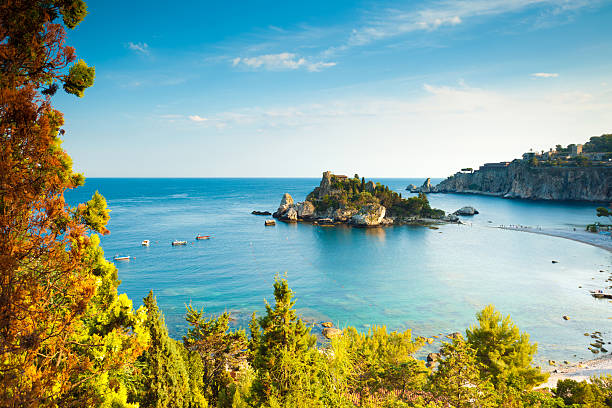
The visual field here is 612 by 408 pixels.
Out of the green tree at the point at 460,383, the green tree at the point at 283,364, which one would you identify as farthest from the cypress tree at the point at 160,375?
the green tree at the point at 460,383

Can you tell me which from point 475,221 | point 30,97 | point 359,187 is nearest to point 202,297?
point 30,97

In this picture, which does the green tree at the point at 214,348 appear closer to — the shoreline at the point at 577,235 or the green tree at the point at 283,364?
the green tree at the point at 283,364

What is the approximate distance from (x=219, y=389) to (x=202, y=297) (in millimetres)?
25949

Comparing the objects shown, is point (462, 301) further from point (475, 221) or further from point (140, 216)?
point (140, 216)

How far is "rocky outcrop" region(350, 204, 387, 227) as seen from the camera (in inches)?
3866

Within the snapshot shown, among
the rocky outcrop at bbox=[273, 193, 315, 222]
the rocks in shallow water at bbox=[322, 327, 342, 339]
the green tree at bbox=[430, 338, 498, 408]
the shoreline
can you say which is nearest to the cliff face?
the shoreline

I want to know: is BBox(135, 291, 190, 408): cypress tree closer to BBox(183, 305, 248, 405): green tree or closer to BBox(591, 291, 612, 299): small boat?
BBox(183, 305, 248, 405): green tree

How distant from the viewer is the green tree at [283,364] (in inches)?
472

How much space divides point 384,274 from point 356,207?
164ft

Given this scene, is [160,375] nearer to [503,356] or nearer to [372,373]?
[372,373]

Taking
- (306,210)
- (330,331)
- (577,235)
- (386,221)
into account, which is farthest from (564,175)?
(330,331)

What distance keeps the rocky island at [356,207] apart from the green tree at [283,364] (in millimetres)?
87402

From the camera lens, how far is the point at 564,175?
152000 mm

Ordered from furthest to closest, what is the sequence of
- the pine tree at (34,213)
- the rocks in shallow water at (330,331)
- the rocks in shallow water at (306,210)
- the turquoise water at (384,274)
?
the rocks in shallow water at (306,210) → the turquoise water at (384,274) → the rocks in shallow water at (330,331) → the pine tree at (34,213)
